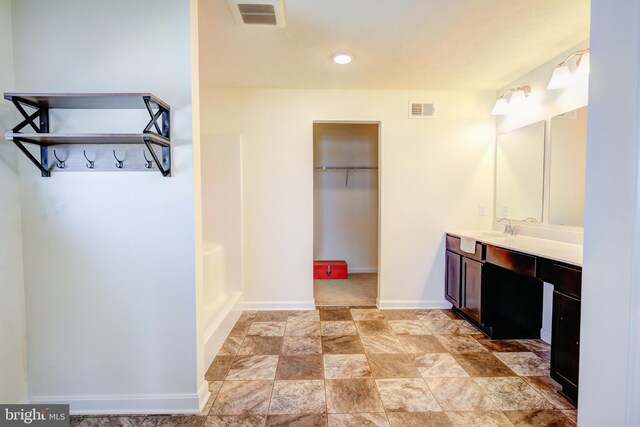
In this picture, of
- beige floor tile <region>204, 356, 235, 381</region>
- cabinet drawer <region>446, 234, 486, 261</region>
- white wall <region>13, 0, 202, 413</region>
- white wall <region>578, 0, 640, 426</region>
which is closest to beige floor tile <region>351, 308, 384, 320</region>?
cabinet drawer <region>446, 234, 486, 261</region>

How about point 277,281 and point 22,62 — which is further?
point 277,281

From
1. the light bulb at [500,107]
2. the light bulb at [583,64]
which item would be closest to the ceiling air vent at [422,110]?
the light bulb at [500,107]

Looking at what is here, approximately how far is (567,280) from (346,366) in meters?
1.55

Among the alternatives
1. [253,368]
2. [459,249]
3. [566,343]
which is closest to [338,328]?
[253,368]

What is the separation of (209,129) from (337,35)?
174 cm

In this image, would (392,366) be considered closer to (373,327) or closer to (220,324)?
(373,327)

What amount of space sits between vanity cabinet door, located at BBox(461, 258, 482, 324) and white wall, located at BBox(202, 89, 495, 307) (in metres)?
0.44

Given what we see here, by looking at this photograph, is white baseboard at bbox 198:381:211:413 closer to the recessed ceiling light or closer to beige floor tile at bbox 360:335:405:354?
beige floor tile at bbox 360:335:405:354

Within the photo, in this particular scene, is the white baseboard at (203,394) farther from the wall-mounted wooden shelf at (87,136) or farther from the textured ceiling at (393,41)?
the textured ceiling at (393,41)

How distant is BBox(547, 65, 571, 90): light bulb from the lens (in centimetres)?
224

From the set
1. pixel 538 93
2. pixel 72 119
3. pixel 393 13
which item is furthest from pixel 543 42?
pixel 72 119

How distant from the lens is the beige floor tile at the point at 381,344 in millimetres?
2352

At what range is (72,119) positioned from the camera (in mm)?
1599

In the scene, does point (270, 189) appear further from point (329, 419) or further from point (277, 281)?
point (329, 419)
